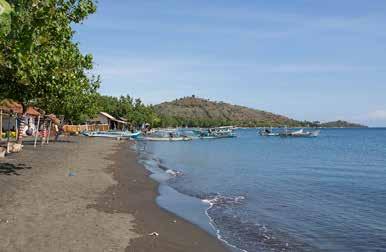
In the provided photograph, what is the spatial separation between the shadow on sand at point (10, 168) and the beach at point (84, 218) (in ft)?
0.18

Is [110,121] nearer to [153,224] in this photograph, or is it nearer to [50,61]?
[50,61]

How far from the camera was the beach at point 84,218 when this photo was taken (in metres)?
10.7

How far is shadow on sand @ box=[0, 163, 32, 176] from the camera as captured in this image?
21.0 m

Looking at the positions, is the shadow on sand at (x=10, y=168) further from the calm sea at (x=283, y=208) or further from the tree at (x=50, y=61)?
the calm sea at (x=283, y=208)

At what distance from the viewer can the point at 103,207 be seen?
15.4 m

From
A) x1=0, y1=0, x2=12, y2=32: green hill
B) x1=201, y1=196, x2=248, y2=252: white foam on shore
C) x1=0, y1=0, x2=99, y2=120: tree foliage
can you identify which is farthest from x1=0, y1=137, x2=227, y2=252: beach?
x1=0, y1=0, x2=12, y2=32: green hill

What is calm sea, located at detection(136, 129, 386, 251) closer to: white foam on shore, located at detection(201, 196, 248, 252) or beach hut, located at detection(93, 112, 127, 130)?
white foam on shore, located at detection(201, 196, 248, 252)

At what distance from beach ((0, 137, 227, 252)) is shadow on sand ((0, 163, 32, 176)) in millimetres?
55

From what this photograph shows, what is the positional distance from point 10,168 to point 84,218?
36.3 feet

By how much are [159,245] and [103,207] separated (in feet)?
15.2

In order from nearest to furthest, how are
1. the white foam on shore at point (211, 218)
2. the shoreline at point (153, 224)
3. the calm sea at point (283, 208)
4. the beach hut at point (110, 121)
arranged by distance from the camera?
the shoreline at point (153, 224) → the white foam on shore at point (211, 218) → the calm sea at point (283, 208) → the beach hut at point (110, 121)

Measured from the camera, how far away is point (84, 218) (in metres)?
13.1

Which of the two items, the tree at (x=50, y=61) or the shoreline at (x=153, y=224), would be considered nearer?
the shoreline at (x=153, y=224)

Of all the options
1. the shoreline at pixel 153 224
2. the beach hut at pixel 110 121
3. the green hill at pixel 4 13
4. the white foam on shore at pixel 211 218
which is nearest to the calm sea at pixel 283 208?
the white foam on shore at pixel 211 218
